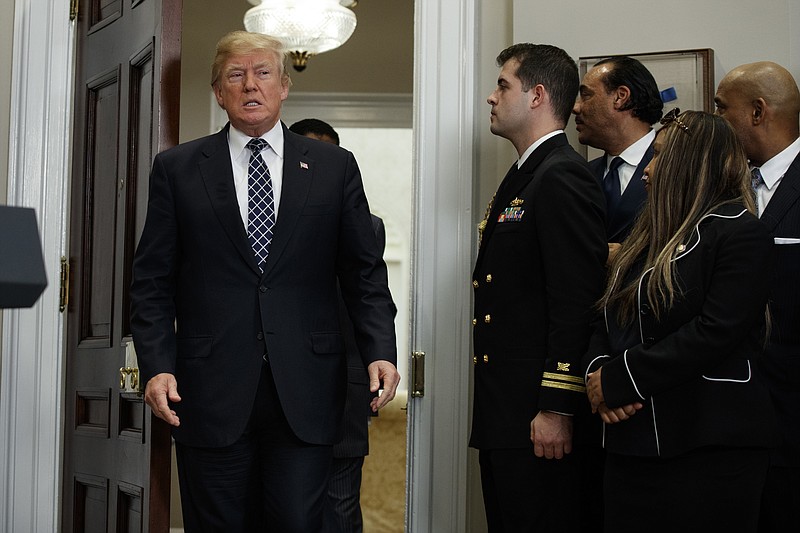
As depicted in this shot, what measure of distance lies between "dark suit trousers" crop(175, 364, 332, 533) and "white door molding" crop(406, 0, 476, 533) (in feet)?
2.03

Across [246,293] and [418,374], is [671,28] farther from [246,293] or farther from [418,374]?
[246,293]

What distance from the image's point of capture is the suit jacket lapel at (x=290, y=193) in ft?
8.04

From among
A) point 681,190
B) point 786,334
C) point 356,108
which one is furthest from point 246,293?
point 356,108

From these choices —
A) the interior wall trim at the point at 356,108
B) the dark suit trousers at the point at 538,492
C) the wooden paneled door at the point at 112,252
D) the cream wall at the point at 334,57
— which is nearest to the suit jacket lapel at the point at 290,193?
the wooden paneled door at the point at 112,252

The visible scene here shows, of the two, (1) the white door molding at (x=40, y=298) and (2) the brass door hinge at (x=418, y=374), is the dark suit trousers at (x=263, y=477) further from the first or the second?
(1) the white door molding at (x=40, y=298)

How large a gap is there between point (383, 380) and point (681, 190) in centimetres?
85

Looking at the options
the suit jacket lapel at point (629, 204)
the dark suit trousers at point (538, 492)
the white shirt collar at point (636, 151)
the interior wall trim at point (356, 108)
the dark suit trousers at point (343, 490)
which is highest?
the interior wall trim at point (356, 108)

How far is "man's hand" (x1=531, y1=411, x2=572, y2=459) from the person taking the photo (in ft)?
7.62

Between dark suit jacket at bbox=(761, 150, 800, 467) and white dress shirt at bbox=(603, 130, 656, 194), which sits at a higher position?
white dress shirt at bbox=(603, 130, 656, 194)

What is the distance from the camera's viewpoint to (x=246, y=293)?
95.9 inches

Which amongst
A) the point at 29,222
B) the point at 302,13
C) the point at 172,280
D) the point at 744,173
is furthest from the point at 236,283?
the point at 302,13

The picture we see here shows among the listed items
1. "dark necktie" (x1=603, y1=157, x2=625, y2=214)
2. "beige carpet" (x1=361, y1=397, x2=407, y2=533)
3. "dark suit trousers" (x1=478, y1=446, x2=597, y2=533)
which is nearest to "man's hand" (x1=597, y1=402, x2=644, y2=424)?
"dark suit trousers" (x1=478, y1=446, x2=597, y2=533)

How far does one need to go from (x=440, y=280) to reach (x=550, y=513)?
0.90m

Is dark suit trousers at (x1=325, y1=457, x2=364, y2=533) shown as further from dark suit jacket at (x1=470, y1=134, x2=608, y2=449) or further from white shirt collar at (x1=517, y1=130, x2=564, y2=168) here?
white shirt collar at (x1=517, y1=130, x2=564, y2=168)
